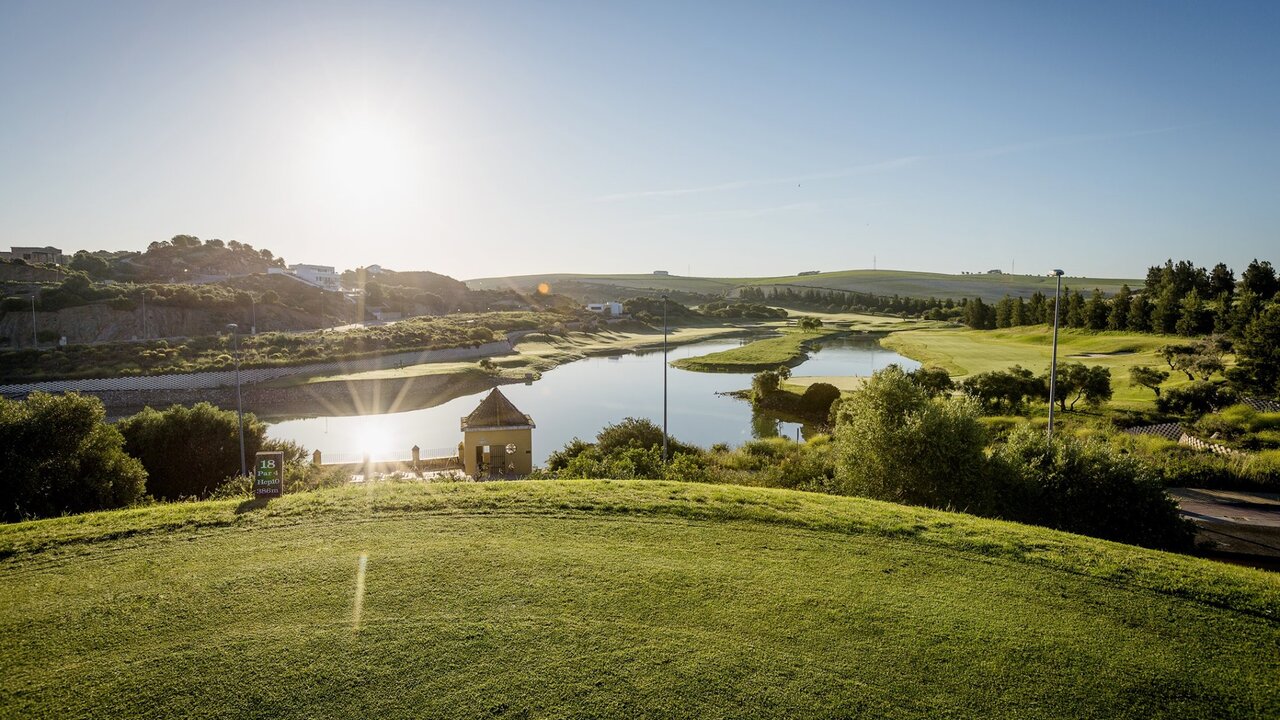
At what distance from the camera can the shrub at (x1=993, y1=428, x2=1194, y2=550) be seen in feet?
42.2

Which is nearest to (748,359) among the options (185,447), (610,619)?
(185,447)

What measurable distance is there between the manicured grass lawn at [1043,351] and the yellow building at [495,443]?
30.8m

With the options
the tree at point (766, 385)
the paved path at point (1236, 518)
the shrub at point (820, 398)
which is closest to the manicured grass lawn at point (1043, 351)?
the shrub at point (820, 398)

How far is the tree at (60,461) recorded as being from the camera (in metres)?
13.1

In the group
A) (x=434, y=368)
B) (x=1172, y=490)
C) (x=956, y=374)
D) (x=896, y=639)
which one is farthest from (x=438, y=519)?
(x=434, y=368)

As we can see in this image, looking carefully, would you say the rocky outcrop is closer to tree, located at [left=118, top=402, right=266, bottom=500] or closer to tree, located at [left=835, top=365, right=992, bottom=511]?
tree, located at [left=118, top=402, right=266, bottom=500]

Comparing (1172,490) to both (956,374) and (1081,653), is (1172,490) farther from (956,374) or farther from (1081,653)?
(956,374)

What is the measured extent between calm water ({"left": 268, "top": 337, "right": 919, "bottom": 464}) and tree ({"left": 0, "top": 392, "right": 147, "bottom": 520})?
47.8ft

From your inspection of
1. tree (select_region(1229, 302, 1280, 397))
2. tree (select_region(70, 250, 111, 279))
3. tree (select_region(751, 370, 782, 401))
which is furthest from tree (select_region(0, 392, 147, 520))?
tree (select_region(70, 250, 111, 279))

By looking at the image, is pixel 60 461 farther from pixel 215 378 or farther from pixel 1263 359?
pixel 1263 359

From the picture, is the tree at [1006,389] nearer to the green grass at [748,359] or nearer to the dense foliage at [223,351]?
the green grass at [748,359]

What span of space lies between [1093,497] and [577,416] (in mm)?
30270

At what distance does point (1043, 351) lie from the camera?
58.3 metres

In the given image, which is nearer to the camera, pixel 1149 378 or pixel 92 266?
pixel 1149 378
